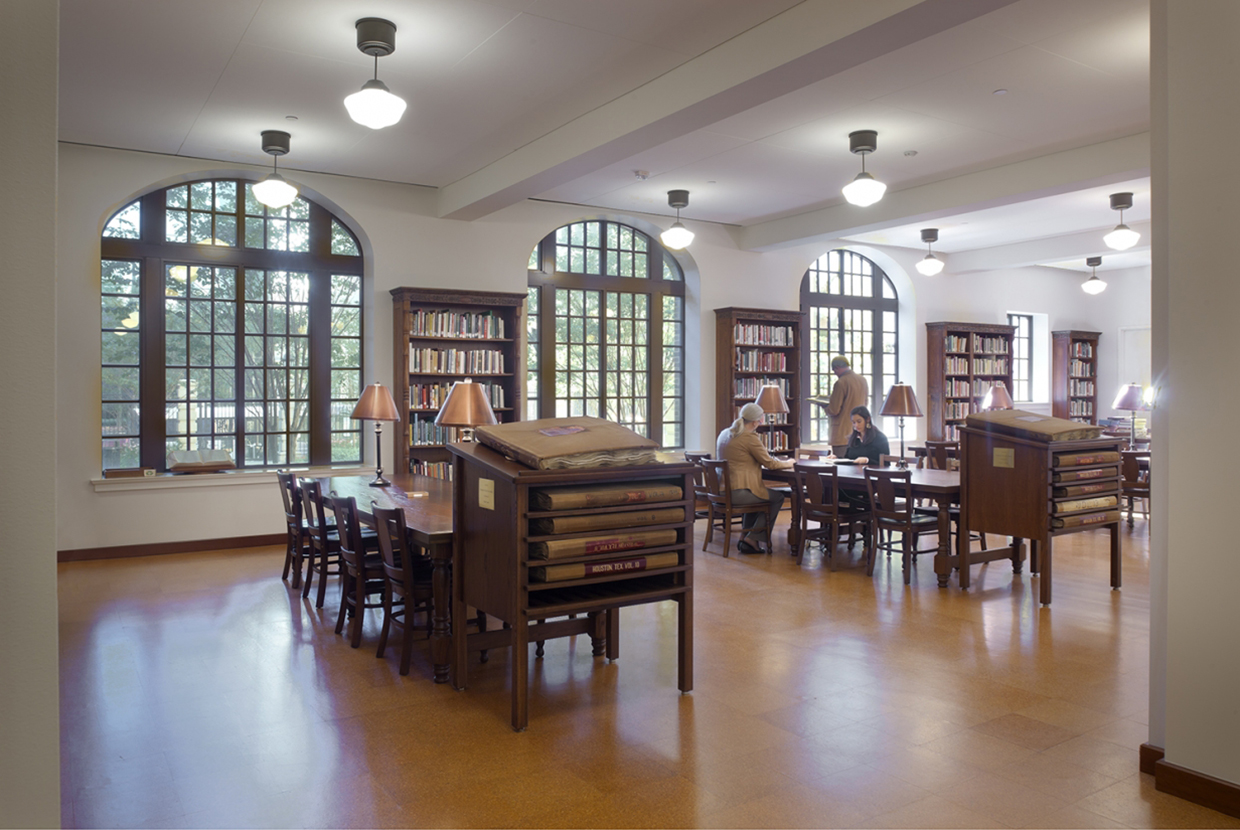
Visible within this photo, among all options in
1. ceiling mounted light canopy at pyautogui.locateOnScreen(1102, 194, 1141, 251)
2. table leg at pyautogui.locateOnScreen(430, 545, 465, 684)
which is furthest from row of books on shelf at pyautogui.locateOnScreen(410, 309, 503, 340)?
ceiling mounted light canopy at pyautogui.locateOnScreen(1102, 194, 1141, 251)

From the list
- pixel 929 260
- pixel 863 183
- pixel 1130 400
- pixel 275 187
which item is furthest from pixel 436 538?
pixel 1130 400

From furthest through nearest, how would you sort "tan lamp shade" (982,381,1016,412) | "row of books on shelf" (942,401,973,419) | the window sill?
"row of books on shelf" (942,401,973,419)
"tan lamp shade" (982,381,1016,412)
the window sill

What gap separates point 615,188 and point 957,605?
5262mm

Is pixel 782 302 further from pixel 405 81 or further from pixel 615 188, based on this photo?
pixel 405 81

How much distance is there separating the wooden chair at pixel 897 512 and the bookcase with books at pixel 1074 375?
8885mm

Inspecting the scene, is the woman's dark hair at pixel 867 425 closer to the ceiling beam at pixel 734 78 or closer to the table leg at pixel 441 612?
the ceiling beam at pixel 734 78

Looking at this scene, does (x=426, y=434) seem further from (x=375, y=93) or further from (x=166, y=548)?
(x=375, y=93)

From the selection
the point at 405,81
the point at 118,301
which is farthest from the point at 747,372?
the point at 118,301

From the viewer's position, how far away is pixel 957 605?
5953 millimetres

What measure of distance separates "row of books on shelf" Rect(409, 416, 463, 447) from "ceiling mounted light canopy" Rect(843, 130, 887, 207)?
4.36 meters

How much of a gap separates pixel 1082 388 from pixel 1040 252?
4081 mm

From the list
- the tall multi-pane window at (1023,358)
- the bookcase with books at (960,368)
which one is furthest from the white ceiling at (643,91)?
the tall multi-pane window at (1023,358)

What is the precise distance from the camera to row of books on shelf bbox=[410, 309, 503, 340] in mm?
8695

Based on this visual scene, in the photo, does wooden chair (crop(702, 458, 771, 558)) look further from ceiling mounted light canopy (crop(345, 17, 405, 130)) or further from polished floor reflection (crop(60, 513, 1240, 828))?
ceiling mounted light canopy (crop(345, 17, 405, 130))
